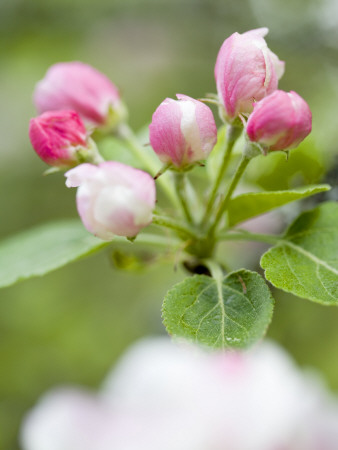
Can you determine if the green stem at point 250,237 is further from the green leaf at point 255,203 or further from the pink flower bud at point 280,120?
the pink flower bud at point 280,120

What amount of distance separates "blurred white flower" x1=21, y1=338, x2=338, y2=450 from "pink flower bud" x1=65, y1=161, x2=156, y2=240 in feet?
0.93

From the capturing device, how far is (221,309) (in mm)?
863

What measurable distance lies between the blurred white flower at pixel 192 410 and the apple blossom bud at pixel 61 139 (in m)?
0.49

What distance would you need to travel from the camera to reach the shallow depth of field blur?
1.86m

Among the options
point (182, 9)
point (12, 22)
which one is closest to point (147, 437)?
point (182, 9)

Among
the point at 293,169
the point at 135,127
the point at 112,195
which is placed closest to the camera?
the point at 112,195

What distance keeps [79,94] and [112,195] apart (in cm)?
45

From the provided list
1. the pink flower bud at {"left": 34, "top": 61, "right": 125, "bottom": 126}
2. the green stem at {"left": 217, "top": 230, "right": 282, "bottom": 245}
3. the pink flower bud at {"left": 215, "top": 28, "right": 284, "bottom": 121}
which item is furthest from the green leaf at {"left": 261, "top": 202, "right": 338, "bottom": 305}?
the pink flower bud at {"left": 34, "top": 61, "right": 125, "bottom": 126}

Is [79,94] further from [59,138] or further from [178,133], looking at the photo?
[178,133]

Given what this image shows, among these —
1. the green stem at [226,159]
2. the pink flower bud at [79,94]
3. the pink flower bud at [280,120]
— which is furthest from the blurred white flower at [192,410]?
the pink flower bud at [79,94]

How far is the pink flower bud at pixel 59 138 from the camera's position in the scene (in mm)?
921

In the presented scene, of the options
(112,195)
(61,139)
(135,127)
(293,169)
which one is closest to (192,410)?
(112,195)

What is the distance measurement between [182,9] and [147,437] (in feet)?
8.14

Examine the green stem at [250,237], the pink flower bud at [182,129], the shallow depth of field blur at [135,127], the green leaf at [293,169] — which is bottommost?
the shallow depth of field blur at [135,127]
